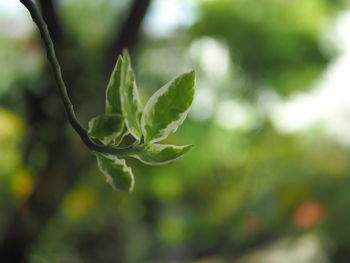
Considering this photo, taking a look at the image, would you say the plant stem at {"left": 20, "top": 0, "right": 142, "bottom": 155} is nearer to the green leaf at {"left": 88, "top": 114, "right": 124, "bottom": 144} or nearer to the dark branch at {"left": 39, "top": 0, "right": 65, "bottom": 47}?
the green leaf at {"left": 88, "top": 114, "right": 124, "bottom": 144}

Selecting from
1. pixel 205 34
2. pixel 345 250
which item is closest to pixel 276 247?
pixel 345 250

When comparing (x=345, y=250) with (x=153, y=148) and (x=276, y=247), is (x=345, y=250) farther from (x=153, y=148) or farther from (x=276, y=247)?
(x=153, y=148)

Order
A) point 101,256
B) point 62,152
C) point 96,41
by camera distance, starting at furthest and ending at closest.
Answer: point 101,256 → point 96,41 → point 62,152

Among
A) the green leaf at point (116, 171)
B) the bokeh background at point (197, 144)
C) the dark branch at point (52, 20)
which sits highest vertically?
the green leaf at point (116, 171)

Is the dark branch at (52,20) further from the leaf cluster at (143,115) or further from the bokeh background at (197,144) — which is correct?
the leaf cluster at (143,115)

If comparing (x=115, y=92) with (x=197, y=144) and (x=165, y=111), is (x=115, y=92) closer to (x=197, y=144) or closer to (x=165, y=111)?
(x=165, y=111)

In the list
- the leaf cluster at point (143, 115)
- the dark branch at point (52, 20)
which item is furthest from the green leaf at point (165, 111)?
the dark branch at point (52, 20)

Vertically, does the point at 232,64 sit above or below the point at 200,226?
above
